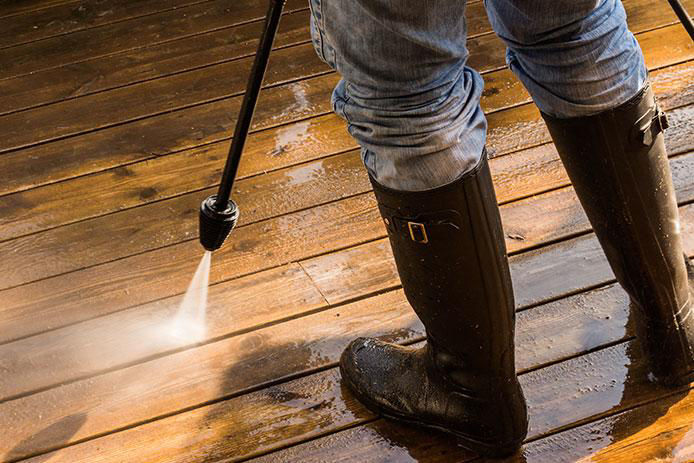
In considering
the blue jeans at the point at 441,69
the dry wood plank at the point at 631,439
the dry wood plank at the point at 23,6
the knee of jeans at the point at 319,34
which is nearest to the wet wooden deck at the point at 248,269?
the dry wood plank at the point at 631,439

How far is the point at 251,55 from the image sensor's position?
2186 millimetres

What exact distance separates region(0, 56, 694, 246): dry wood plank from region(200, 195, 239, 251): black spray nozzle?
441mm

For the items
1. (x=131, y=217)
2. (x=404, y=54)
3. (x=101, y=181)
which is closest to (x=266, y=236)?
(x=131, y=217)

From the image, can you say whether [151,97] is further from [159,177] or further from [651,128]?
[651,128]

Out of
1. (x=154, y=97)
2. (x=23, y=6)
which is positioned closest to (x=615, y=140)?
(x=154, y=97)

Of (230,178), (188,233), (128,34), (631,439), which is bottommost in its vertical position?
(631,439)

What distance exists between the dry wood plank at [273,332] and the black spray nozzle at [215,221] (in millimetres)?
160

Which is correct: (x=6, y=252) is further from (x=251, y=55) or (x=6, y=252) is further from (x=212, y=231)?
(x=251, y=55)

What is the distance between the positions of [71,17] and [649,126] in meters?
1.83

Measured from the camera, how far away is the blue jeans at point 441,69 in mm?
824

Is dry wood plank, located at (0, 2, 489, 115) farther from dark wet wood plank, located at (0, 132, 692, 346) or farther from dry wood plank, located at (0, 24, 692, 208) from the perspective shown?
dark wet wood plank, located at (0, 132, 692, 346)

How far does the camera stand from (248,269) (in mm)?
1536

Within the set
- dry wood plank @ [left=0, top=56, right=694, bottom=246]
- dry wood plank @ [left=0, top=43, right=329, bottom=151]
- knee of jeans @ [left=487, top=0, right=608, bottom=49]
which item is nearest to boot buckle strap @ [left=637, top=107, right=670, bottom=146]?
knee of jeans @ [left=487, top=0, right=608, bottom=49]

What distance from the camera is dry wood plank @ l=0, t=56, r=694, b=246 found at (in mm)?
1726
